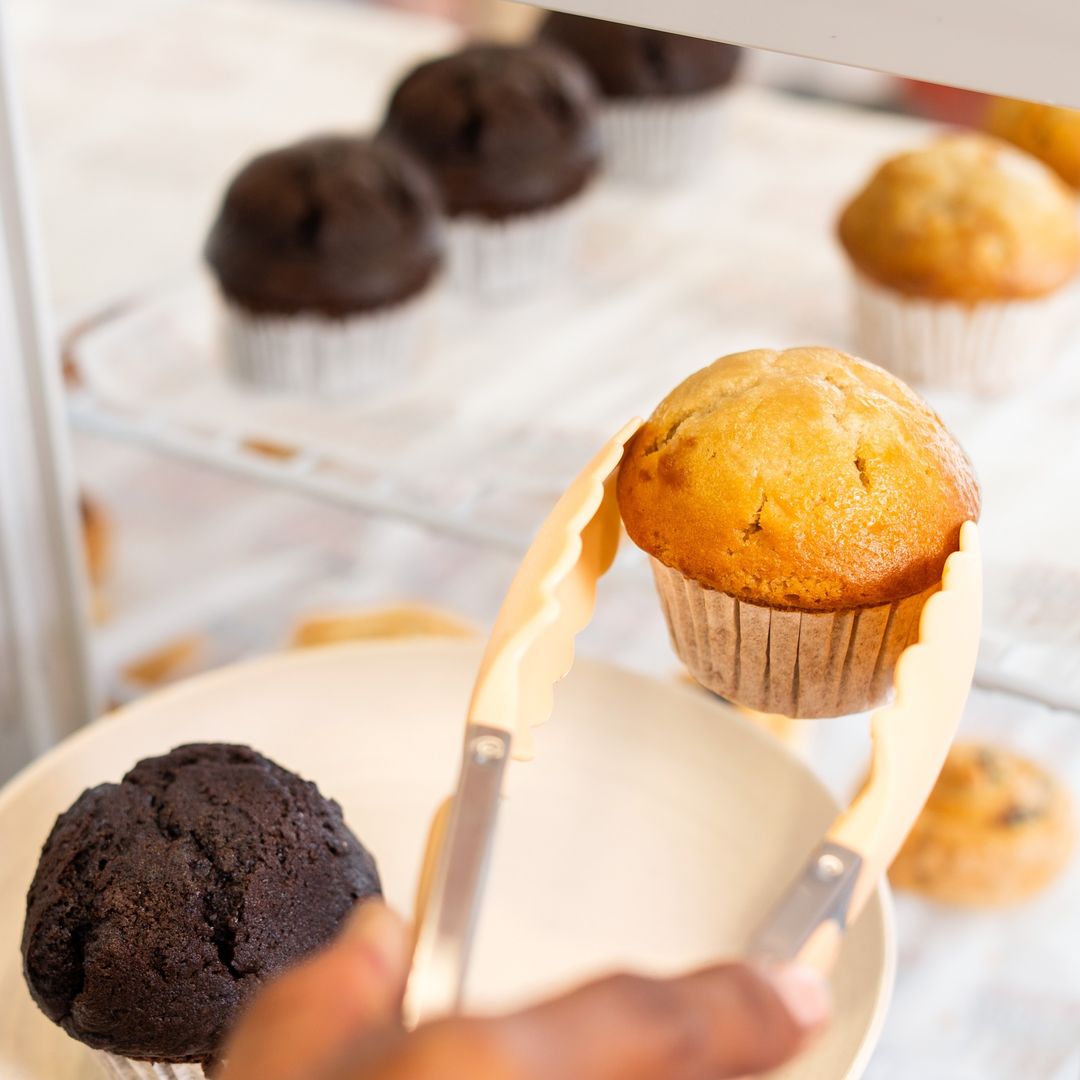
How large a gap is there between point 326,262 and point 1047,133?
0.69 meters

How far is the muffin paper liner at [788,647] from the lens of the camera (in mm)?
596

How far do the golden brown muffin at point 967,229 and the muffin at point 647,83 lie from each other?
0.39 m

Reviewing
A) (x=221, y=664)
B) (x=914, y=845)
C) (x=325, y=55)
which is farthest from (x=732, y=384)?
(x=325, y=55)

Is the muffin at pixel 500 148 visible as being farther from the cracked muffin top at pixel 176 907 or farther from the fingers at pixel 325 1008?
the fingers at pixel 325 1008

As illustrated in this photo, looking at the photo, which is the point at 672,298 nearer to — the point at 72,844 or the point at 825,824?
the point at 825,824

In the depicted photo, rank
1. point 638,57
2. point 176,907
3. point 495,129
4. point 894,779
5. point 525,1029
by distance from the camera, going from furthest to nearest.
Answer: point 638,57 → point 495,129 → point 176,907 → point 894,779 → point 525,1029

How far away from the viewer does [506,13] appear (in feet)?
7.91

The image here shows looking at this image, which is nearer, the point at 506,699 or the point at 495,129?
the point at 506,699

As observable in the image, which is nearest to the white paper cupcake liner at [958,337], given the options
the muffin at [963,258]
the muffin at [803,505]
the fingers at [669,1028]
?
the muffin at [963,258]

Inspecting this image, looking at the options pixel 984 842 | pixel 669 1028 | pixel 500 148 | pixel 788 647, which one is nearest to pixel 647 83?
pixel 500 148

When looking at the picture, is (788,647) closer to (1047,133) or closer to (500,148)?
(500,148)

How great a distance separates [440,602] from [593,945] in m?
0.71

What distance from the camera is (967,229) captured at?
3.43 feet

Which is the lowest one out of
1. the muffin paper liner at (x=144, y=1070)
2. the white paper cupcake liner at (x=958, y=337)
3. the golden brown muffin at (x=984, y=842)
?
the golden brown muffin at (x=984, y=842)
